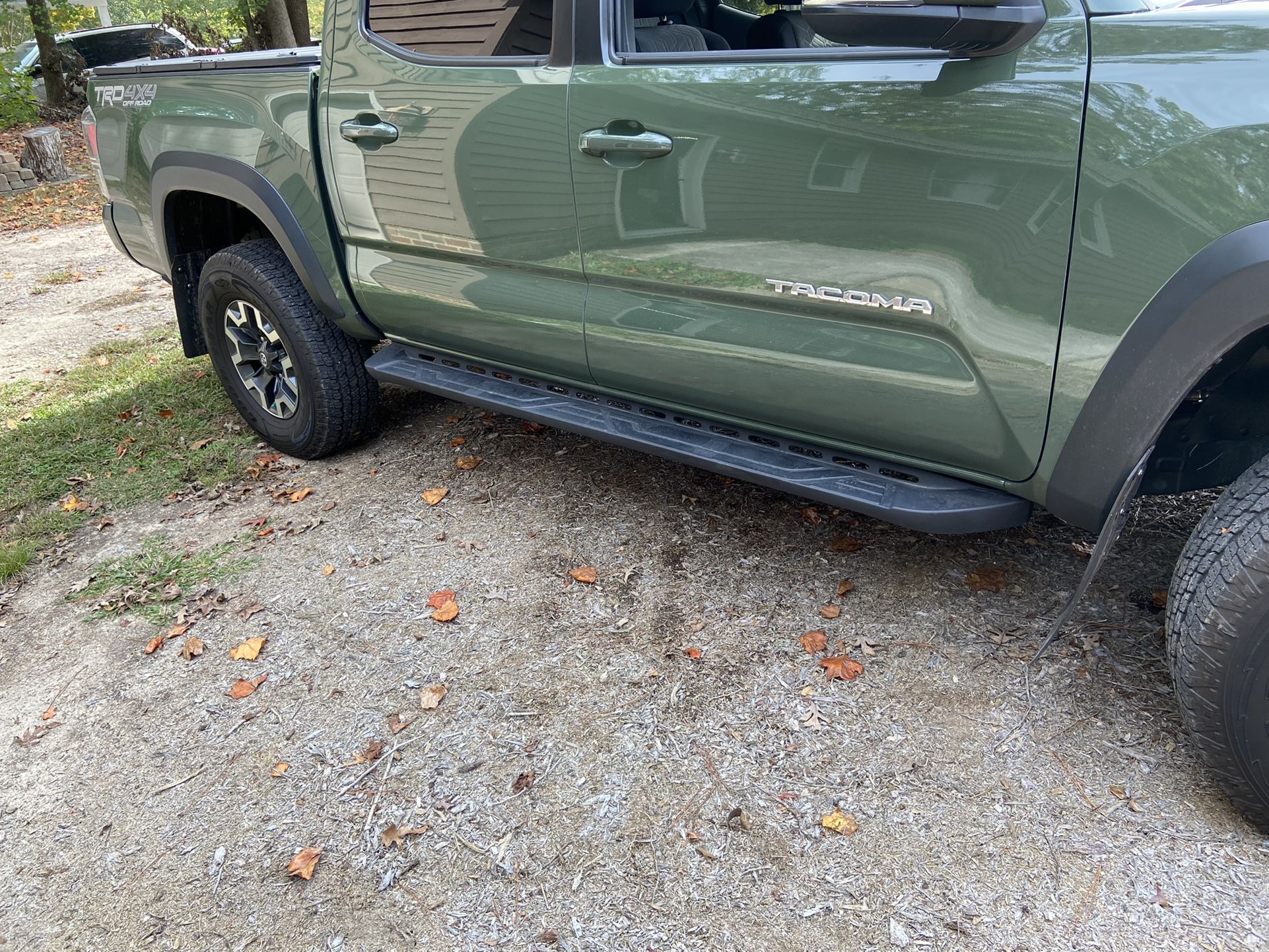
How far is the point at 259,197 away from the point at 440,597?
5.26 ft

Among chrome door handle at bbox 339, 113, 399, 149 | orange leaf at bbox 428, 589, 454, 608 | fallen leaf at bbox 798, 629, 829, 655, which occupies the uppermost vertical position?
chrome door handle at bbox 339, 113, 399, 149

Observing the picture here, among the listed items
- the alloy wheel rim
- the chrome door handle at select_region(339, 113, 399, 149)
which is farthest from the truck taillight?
the chrome door handle at select_region(339, 113, 399, 149)

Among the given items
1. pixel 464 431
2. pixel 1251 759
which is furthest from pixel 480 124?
pixel 1251 759

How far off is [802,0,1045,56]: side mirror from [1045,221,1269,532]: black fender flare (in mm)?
540

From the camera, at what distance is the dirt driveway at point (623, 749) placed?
1979 millimetres

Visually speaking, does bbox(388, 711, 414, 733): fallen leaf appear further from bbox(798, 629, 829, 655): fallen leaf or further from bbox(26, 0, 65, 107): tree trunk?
bbox(26, 0, 65, 107): tree trunk

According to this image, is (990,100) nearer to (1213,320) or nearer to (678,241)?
(1213,320)

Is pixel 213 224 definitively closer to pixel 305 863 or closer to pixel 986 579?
pixel 305 863

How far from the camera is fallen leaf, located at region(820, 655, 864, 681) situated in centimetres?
256

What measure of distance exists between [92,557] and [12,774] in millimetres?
1119

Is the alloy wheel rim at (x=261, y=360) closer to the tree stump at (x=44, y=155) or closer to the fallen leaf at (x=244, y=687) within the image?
the fallen leaf at (x=244, y=687)

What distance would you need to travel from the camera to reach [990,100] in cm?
190

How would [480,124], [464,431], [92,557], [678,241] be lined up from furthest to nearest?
1. [464,431]
2. [92,557]
3. [480,124]
4. [678,241]

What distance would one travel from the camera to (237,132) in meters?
3.44
